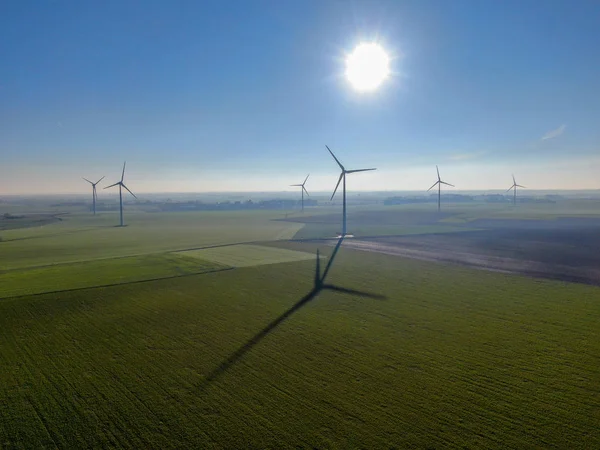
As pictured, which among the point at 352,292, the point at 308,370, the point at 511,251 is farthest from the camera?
the point at 511,251

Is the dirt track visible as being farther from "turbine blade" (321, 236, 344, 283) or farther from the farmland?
the farmland

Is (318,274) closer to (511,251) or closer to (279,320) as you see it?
(279,320)

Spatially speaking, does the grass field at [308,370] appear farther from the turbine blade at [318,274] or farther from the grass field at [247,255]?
the grass field at [247,255]

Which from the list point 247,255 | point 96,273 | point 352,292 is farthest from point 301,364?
point 247,255

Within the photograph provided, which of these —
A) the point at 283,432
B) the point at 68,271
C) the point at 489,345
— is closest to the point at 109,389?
the point at 283,432

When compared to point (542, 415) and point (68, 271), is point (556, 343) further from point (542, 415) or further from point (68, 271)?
point (68, 271)

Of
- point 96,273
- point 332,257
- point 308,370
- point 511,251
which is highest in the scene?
point 511,251

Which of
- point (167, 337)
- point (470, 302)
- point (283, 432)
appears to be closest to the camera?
point (283, 432)

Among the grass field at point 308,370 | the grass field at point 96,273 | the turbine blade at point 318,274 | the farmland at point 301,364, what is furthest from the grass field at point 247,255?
the grass field at point 308,370
